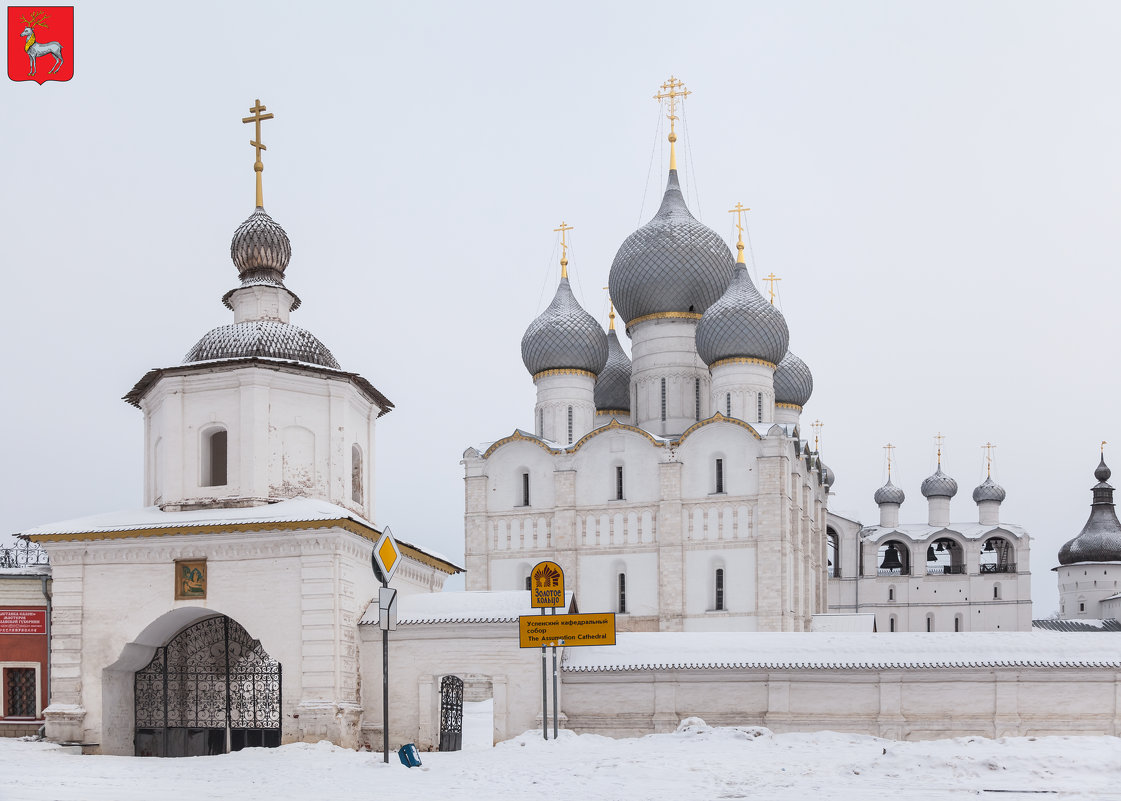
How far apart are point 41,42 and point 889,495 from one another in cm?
4841

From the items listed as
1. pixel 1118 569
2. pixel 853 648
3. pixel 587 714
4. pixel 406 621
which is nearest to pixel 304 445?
pixel 406 621

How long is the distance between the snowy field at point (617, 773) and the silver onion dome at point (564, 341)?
20.9 metres

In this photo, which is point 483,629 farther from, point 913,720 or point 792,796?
point 792,796

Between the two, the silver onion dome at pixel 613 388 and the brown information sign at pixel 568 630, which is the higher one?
the silver onion dome at pixel 613 388

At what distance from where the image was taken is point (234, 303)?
68.6ft

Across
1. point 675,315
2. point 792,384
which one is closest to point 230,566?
point 675,315

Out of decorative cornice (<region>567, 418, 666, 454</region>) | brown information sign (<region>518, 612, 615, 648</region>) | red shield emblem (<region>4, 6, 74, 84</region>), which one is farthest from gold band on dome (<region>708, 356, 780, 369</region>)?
red shield emblem (<region>4, 6, 74, 84</region>)

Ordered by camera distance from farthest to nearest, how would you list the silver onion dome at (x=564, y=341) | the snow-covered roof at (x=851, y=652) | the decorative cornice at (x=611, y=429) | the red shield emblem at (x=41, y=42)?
the silver onion dome at (x=564, y=341), the decorative cornice at (x=611, y=429), the snow-covered roof at (x=851, y=652), the red shield emblem at (x=41, y=42)

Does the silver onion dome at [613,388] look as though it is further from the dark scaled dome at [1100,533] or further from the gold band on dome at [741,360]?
the dark scaled dome at [1100,533]

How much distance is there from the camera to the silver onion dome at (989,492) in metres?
57.3

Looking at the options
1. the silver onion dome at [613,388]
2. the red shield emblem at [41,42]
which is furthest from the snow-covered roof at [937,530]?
the red shield emblem at [41,42]

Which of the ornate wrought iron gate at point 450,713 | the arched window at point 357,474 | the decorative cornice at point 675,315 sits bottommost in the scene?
the ornate wrought iron gate at point 450,713

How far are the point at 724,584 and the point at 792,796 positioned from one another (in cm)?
2120

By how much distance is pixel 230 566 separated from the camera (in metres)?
18.1
